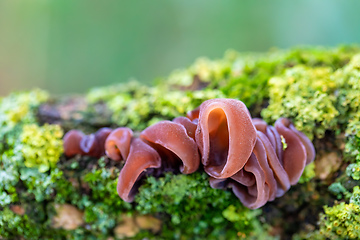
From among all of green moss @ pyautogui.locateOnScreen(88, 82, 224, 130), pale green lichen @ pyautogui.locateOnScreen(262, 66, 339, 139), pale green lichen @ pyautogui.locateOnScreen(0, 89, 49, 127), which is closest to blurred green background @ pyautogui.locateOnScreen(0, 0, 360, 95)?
pale green lichen @ pyautogui.locateOnScreen(0, 89, 49, 127)

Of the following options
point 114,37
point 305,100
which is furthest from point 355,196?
point 114,37

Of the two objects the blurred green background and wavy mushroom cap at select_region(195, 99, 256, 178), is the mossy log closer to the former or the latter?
wavy mushroom cap at select_region(195, 99, 256, 178)

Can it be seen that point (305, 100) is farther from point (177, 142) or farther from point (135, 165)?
point (135, 165)

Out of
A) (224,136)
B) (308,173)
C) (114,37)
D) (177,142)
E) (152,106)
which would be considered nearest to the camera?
(177,142)

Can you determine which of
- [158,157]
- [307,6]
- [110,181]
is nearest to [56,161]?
[110,181]

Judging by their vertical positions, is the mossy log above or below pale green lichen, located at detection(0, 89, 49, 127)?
below

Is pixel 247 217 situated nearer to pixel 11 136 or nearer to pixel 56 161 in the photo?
pixel 56 161

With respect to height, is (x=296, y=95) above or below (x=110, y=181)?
above
